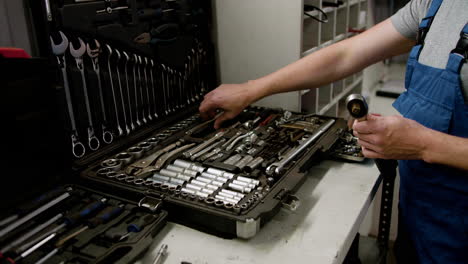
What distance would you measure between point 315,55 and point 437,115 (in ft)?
1.36

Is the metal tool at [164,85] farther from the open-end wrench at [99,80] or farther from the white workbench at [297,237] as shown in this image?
the white workbench at [297,237]

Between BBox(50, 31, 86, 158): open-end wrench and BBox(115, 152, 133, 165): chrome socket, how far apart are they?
91mm

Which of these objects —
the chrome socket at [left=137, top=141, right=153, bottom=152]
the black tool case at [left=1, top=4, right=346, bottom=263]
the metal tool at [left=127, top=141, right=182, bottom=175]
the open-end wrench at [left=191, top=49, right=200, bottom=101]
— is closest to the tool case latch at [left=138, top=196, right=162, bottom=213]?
the black tool case at [left=1, top=4, right=346, bottom=263]

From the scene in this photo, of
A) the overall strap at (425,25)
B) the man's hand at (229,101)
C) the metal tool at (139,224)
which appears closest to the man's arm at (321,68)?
the man's hand at (229,101)

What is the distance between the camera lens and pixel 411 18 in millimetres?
1028

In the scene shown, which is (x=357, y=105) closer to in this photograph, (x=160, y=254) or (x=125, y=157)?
(x=160, y=254)

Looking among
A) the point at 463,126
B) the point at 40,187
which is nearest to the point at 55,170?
the point at 40,187

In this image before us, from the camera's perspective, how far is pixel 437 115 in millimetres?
868

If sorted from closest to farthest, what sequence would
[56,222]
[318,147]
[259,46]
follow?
[56,222], [318,147], [259,46]

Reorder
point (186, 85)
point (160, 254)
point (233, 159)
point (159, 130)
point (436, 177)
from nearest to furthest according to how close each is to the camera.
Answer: point (160, 254) → point (436, 177) → point (233, 159) → point (159, 130) → point (186, 85)

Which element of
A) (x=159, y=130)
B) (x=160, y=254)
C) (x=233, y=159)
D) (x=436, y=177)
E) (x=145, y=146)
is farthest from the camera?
(x=159, y=130)

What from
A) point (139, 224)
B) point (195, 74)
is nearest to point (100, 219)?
point (139, 224)

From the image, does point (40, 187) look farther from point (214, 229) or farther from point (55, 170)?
point (214, 229)

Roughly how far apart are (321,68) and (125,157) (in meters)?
0.62
